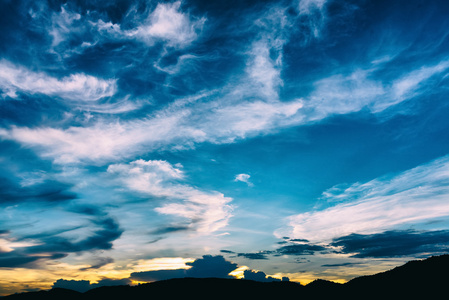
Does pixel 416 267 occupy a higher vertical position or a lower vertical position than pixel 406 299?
higher

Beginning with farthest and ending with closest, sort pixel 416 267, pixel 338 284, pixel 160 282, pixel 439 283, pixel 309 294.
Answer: pixel 160 282
pixel 338 284
pixel 309 294
pixel 416 267
pixel 439 283

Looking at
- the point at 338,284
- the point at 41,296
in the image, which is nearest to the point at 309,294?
the point at 338,284

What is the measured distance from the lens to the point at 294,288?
7072 inches

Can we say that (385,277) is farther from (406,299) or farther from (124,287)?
(124,287)

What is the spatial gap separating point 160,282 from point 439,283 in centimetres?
17336

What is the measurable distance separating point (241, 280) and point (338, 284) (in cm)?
7011

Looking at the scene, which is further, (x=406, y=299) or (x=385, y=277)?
(x=385, y=277)

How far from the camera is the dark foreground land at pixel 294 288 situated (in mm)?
134125

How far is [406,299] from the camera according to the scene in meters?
126

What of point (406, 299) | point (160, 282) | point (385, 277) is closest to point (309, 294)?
point (385, 277)

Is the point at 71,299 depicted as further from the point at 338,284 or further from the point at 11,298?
the point at 338,284

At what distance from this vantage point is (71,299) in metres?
175

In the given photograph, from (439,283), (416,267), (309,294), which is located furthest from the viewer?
(309,294)

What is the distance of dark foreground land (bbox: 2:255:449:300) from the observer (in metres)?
134
